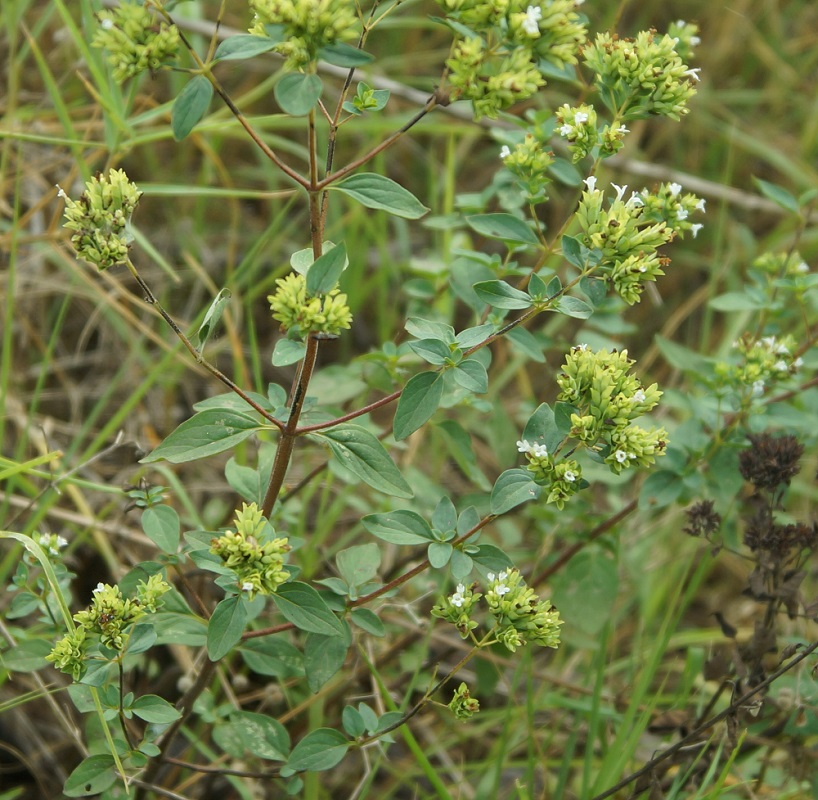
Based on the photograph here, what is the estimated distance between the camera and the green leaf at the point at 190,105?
1444mm

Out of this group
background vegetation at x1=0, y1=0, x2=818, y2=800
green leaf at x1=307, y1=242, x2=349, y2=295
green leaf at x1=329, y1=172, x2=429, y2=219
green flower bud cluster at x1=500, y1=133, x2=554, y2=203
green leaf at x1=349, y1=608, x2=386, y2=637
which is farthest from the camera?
background vegetation at x1=0, y1=0, x2=818, y2=800

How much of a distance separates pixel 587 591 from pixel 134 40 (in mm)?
1640

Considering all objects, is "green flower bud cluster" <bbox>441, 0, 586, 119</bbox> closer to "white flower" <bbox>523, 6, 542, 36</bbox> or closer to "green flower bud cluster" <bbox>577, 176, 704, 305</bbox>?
"white flower" <bbox>523, 6, 542, 36</bbox>

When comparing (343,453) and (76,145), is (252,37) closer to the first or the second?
(343,453)

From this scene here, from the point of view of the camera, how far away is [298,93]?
136cm

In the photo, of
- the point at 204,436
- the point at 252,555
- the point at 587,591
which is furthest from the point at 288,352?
the point at 587,591

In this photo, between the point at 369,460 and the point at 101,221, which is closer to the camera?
the point at 101,221

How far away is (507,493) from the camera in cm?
163

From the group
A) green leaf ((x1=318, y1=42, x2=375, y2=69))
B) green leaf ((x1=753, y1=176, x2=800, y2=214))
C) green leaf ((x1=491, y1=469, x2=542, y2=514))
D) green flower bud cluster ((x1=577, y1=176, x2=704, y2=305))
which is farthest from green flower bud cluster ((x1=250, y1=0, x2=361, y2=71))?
green leaf ((x1=753, y1=176, x2=800, y2=214))

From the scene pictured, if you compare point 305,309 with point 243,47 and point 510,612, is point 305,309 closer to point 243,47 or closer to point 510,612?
point 243,47

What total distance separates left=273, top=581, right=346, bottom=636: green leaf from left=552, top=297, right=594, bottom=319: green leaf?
0.66 meters

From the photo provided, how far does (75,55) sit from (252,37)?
235cm

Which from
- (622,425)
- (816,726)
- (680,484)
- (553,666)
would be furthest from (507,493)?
(553,666)

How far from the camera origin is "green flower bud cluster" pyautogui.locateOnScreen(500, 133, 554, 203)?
1885 mm
